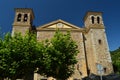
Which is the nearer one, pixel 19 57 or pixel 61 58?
pixel 19 57

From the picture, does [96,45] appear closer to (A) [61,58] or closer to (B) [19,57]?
(A) [61,58]

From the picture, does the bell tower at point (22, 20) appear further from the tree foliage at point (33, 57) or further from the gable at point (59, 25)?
the tree foliage at point (33, 57)

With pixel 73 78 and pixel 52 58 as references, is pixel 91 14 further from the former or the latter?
pixel 52 58

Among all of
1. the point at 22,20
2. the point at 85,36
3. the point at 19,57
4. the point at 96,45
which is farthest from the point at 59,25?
the point at 19,57

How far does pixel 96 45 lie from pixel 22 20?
12.8m

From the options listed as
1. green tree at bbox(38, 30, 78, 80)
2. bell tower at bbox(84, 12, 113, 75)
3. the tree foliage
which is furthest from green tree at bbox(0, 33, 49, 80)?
bell tower at bbox(84, 12, 113, 75)

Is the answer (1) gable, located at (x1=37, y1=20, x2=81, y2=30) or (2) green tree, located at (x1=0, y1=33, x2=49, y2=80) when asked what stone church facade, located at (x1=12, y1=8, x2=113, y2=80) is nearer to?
(1) gable, located at (x1=37, y1=20, x2=81, y2=30)

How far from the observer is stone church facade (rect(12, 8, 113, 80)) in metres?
26.9

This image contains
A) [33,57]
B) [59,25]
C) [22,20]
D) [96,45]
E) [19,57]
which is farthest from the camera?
[59,25]

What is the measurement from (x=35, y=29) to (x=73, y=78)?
10.2 metres

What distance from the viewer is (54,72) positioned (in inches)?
752

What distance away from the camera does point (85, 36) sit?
3094 centimetres

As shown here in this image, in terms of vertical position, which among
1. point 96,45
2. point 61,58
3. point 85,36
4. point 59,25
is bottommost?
point 61,58

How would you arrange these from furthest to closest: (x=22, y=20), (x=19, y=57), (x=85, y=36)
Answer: (x=85, y=36), (x=22, y=20), (x=19, y=57)
